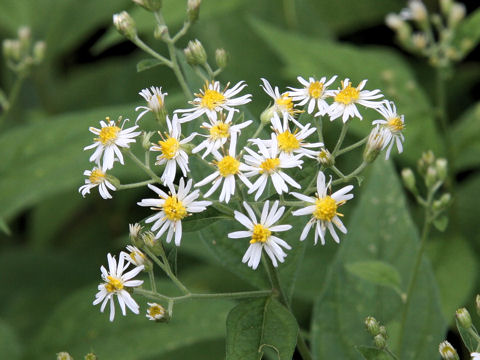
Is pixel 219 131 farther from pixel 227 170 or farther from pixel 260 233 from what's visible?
pixel 260 233

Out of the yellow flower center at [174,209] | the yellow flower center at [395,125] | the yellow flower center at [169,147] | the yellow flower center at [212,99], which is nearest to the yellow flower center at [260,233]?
the yellow flower center at [174,209]

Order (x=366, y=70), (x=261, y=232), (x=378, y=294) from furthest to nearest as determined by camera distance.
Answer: (x=366, y=70) < (x=378, y=294) < (x=261, y=232)

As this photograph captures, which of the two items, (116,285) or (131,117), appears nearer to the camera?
(116,285)

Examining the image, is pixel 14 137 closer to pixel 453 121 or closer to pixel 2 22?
pixel 2 22

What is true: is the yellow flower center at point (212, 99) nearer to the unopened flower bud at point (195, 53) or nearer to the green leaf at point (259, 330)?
the unopened flower bud at point (195, 53)

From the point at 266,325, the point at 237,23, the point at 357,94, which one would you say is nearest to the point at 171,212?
the point at 266,325

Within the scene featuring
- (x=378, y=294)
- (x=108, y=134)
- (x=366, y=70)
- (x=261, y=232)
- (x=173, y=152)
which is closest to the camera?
(x=261, y=232)

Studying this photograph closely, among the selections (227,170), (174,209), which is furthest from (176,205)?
(227,170)
